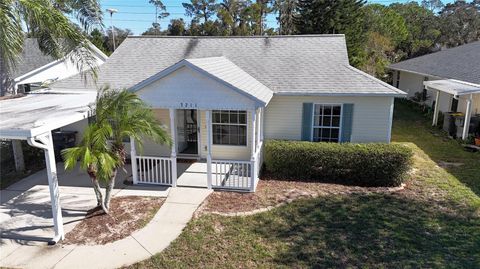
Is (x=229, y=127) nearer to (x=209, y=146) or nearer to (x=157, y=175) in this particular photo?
(x=209, y=146)

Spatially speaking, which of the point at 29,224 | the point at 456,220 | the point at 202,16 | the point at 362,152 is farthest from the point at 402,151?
the point at 202,16

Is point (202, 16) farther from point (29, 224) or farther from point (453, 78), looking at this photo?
point (29, 224)

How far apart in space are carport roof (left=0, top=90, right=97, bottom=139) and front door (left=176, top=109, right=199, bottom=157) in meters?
3.24

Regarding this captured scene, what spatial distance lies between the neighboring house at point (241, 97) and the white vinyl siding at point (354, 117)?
0.03 meters

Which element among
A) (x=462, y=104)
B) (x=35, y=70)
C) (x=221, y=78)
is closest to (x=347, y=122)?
(x=221, y=78)

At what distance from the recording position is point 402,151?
34.3 feet

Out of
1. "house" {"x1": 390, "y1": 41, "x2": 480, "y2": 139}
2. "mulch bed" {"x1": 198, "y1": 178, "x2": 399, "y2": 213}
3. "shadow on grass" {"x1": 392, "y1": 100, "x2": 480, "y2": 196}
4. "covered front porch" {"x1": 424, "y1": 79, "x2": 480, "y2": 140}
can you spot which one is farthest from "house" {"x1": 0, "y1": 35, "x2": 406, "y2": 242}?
"house" {"x1": 390, "y1": 41, "x2": 480, "y2": 139}

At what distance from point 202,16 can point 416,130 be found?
2046 inches

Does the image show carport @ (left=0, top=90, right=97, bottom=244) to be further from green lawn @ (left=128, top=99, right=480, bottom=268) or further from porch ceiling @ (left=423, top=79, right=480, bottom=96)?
porch ceiling @ (left=423, top=79, right=480, bottom=96)

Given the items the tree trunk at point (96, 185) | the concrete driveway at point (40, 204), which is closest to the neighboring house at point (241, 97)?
the concrete driveway at point (40, 204)

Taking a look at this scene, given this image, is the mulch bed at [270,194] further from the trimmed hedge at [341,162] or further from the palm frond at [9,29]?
the palm frond at [9,29]

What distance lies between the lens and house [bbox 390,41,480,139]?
52.7 feet

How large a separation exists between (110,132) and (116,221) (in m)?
2.16

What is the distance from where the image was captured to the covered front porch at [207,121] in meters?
9.76
